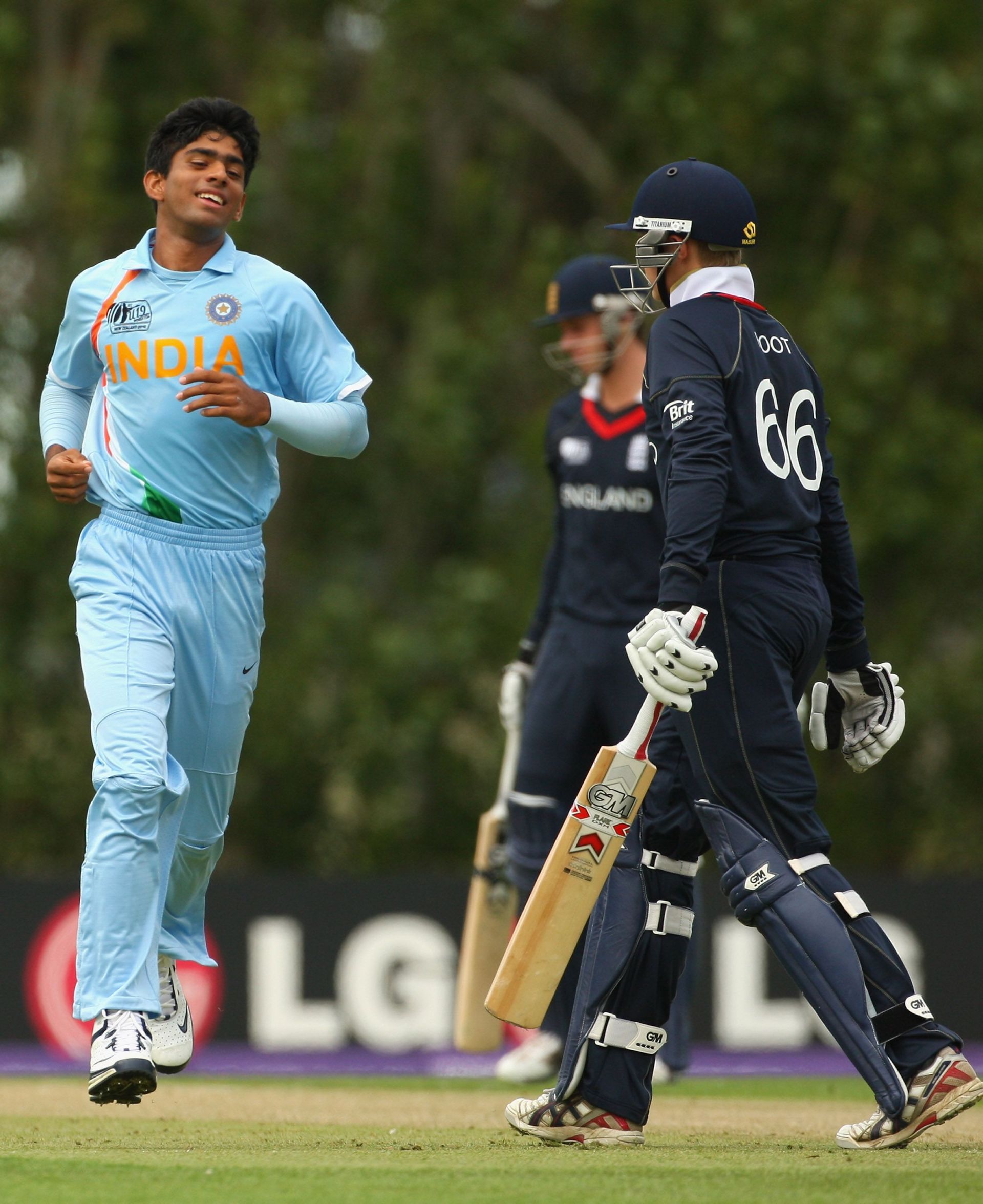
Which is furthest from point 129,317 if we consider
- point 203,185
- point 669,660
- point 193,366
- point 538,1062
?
point 538,1062

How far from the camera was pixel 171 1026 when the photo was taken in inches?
199

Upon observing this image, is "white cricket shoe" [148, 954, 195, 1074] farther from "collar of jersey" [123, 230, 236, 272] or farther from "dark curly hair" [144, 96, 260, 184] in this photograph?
"dark curly hair" [144, 96, 260, 184]

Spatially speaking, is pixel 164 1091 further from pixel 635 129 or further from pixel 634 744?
pixel 635 129

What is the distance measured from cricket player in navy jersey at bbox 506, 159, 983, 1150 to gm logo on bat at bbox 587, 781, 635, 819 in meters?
0.16

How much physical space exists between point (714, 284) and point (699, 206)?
0.19m

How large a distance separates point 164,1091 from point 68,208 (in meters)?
6.91

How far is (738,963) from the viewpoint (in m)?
9.79

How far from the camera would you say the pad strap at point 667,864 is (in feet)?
15.1

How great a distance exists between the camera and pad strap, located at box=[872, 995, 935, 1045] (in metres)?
4.27

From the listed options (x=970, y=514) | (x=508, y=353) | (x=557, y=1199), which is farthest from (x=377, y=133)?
(x=557, y=1199)

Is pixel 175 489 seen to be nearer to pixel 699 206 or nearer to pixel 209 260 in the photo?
pixel 209 260

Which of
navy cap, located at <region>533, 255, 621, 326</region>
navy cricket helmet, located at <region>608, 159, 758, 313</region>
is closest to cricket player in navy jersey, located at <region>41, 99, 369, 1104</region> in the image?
navy cricket helmet, located at <region>608, 159, 758, 313</region>

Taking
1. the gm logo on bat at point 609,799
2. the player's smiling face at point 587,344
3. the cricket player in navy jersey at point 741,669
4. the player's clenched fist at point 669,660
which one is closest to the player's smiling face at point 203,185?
the cricket player in navy jersey at point 741,669

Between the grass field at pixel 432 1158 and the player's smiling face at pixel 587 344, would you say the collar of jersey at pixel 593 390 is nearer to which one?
the player's smiling face at pixel 587 344
